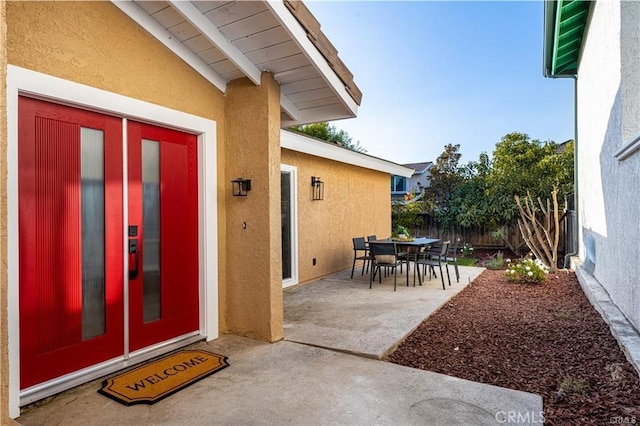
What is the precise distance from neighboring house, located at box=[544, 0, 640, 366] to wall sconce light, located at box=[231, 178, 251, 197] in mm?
3828

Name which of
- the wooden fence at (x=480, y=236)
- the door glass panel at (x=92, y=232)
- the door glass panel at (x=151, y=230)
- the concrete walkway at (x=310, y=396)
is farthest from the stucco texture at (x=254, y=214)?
the wooden fence at (x=480, y=236)

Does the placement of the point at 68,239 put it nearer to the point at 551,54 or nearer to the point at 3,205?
the point at 3,205

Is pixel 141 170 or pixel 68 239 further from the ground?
pixel 141 170

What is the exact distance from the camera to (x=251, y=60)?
151 inches

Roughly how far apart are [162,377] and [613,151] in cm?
583

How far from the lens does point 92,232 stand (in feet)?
10.3

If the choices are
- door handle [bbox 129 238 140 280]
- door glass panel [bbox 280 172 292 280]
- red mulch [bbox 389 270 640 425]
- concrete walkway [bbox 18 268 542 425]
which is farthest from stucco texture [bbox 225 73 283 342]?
door glass panel [bbox 280 172 292 280]

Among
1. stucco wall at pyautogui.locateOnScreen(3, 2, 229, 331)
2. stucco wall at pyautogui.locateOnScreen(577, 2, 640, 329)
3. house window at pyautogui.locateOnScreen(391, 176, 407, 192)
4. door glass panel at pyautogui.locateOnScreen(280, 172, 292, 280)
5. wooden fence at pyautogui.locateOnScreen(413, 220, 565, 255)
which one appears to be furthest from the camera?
house window at pyautogui.locateOnScreen(391, 176, 407, 192)

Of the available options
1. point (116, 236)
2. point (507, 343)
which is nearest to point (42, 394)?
point (116, 236)

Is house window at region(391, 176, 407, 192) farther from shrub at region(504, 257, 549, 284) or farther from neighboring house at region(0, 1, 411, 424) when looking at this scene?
neighboring house at region(0, 1, 411, 424)

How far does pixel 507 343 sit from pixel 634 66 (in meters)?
3.44

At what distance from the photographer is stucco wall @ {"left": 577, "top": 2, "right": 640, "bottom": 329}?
390cm

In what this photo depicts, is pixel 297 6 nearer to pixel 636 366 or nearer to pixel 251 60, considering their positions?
pixel 251 60

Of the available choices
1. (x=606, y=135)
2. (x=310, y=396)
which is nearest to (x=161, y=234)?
(x=310, y=396)
